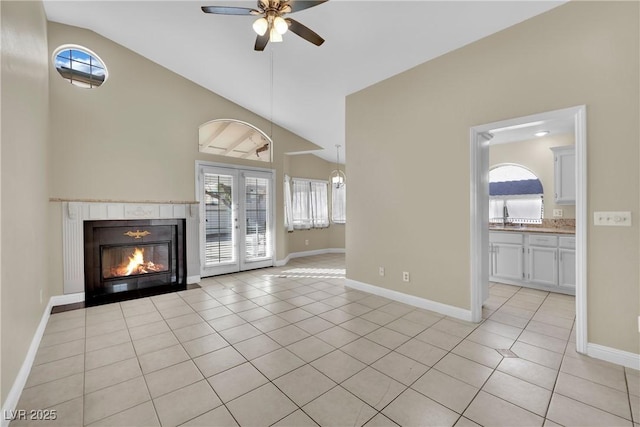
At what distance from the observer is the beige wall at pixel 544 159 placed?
4.64 metres

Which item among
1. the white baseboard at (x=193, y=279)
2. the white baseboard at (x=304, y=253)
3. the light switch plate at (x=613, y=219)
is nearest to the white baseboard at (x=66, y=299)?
the white baseboard at (x=193, y=279)

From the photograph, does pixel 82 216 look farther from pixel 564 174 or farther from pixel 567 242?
pixel 564 174

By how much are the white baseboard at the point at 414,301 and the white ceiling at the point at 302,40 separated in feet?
9.95

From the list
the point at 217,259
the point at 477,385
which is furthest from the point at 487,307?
the point at 217,259

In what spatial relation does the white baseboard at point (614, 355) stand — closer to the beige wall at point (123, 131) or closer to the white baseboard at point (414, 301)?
the white baseboard at point (414, 301)

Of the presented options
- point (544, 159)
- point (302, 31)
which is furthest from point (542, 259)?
point (302, 31)

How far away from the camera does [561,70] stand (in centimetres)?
246

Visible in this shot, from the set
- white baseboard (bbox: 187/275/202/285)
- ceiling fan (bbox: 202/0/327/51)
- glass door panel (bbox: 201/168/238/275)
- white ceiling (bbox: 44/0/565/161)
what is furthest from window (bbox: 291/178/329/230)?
ceiling fan (bbox: 202/0/327/51)

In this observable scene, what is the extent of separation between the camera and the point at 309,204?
24.8 feet

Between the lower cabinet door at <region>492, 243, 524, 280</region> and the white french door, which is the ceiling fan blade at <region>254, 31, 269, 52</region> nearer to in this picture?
the white french door

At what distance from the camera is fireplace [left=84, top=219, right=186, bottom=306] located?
157 inches

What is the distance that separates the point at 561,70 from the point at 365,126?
7.45 feet

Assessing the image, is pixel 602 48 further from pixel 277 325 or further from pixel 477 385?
pixel 277 325

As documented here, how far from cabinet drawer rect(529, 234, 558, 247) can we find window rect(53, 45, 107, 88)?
7.02 metres
